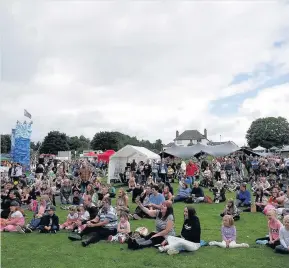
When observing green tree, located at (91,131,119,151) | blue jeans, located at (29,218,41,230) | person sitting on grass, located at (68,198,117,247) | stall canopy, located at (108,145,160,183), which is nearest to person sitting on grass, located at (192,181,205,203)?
person sitting on grass, located at (68,198,117,247)

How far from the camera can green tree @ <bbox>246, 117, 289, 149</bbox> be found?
8575 cm

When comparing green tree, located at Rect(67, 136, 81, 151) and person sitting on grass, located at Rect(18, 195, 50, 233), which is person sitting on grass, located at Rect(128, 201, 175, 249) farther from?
green tree, located at Rect(67, 136, 81, 151)

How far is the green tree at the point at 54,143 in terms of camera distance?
82938mm

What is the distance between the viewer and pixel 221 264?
6.91 meters

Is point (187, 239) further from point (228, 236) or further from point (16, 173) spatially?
point (16, 173)

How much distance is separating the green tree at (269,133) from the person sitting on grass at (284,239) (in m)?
81.9

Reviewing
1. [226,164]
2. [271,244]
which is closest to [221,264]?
[271,244]

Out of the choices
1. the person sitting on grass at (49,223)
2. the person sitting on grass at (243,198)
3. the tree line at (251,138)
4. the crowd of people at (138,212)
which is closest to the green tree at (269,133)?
the tree line at (251,138)

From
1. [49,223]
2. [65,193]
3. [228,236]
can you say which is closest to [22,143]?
[65,193]

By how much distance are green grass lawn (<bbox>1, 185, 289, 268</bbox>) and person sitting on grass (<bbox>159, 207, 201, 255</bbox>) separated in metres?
0.17

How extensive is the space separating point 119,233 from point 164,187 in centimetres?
514

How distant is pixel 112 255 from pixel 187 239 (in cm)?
172

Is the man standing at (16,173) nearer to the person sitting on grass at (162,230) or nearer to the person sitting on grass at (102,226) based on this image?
the person sitting on grass at (102,226)

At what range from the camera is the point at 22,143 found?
24.9 m
